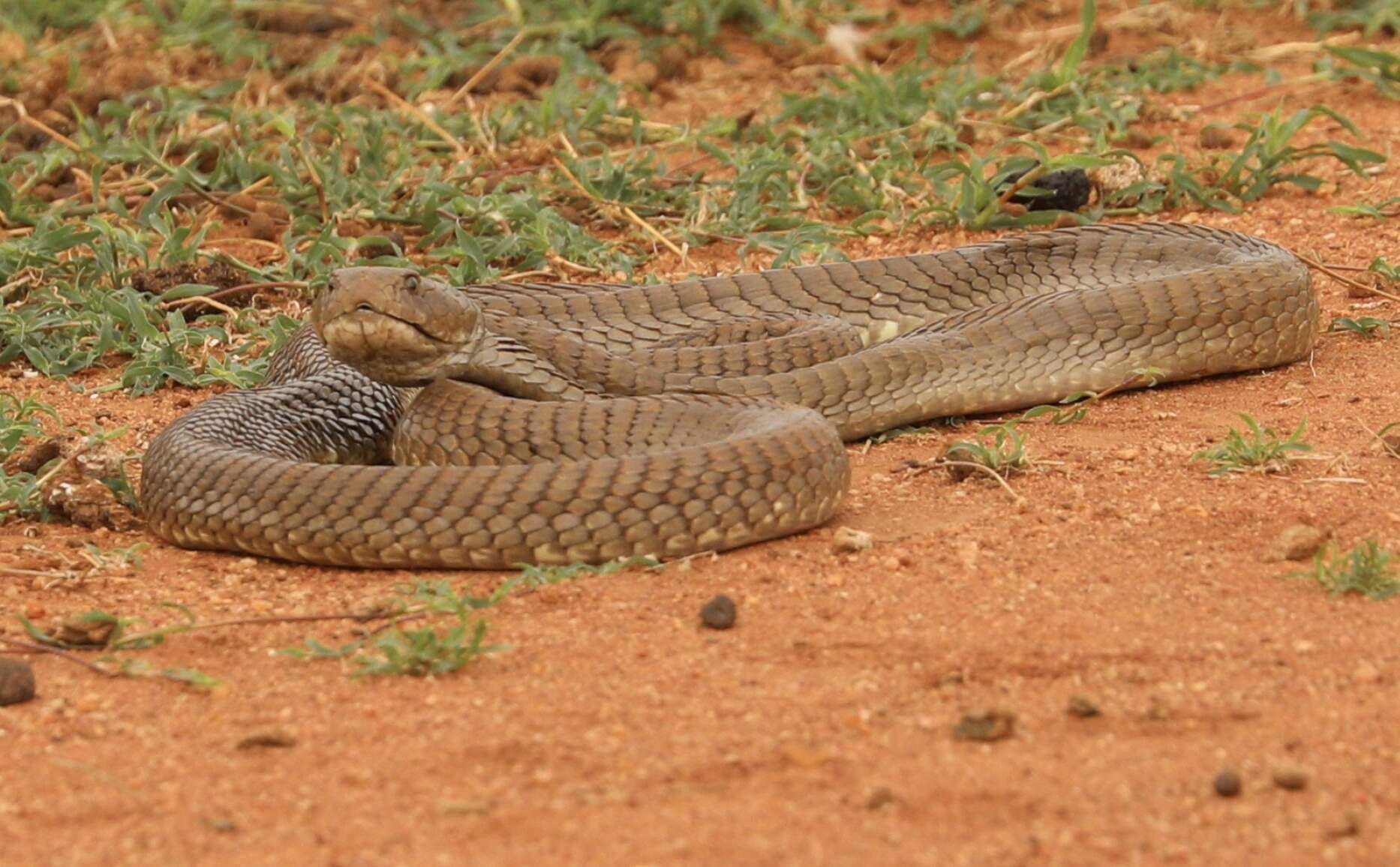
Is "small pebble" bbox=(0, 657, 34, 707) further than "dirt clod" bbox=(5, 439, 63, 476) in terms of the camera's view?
No

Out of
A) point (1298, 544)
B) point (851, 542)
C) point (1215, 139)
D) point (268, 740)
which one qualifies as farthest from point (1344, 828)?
point (1215, 139)

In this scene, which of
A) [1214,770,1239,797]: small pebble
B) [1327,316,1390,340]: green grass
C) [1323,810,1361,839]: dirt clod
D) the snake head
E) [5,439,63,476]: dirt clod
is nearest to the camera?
[1323,810,1361,839]: dirt clod

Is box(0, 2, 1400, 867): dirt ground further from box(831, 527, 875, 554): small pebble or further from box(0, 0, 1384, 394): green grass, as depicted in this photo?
box(0, 0, 1384, 394): green grass

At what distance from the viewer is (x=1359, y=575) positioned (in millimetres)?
4402

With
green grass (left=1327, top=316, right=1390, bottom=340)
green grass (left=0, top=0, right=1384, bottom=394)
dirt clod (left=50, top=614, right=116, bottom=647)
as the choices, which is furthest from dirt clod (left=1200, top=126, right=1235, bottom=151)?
dirt clod (left=50, top=614, right=116, bottom=647)

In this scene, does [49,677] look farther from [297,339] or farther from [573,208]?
[573,208]

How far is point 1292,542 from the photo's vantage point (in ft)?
15.3

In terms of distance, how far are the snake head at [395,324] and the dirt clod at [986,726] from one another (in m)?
2.41

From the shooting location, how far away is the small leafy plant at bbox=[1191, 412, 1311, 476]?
5.31 metres

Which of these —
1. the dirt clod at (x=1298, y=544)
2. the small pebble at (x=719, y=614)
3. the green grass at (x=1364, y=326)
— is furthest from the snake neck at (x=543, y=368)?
the green grass at (x=1364, y=326)

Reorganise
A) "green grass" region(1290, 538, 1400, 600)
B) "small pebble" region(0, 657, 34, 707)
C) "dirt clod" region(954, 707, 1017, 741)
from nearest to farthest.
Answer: "dirt clod" region(954, 707, 1017, 741) < "small pebble" region(0, 657, 34, 707) < "green grass" region(1290, 538, 1400, 600)

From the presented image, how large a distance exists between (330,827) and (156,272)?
180 inches

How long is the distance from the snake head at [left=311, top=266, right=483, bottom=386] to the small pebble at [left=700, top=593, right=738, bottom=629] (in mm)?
1539

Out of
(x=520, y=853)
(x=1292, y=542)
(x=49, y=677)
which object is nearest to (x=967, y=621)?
(x=1292, y=542)
